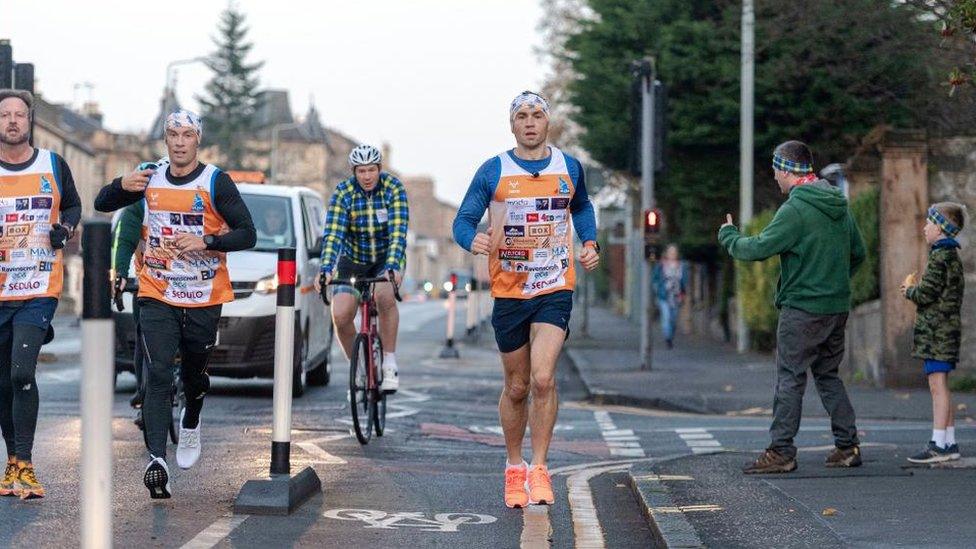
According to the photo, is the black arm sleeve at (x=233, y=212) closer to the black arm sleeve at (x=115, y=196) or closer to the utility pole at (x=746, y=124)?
the black arm sleeve at (x=115, y=196)

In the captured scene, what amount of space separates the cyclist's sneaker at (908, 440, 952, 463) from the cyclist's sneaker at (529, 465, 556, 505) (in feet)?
8.87

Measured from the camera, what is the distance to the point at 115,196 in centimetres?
841

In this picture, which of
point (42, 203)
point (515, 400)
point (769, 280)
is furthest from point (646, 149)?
point (42, 203)

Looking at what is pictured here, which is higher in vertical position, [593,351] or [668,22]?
[668,22]

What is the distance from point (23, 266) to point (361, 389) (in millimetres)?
3657

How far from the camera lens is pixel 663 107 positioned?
21531 millimetres

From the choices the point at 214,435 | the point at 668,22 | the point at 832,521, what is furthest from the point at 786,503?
the point at 668,22

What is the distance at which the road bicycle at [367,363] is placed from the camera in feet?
37.1

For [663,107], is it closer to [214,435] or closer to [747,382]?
[747,382]

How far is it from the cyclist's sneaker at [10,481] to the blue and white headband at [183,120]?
1828mm

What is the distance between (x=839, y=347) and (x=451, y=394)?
766 cm

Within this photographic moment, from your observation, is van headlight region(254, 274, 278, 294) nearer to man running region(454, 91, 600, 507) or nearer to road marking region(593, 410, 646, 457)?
road marking region(593, 410, 646, 457)

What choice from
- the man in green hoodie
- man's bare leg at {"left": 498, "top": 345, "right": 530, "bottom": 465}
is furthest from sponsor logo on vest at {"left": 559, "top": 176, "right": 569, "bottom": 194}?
the man in green hoodie

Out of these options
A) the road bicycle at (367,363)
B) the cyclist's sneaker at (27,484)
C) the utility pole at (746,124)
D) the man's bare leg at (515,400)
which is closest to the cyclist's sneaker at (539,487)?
the man's bare leg at (515,400)
